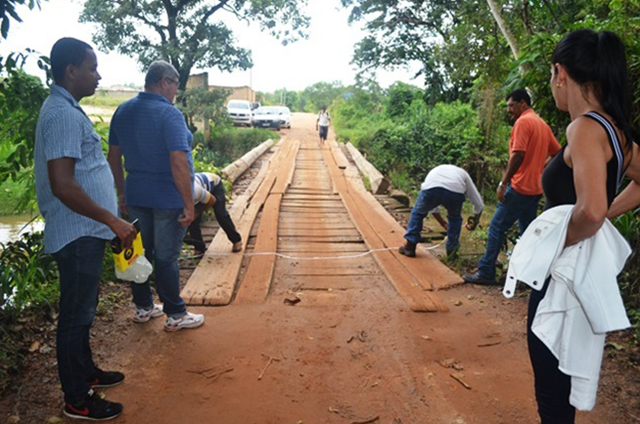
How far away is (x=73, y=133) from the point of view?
Answer: 7.65 ft

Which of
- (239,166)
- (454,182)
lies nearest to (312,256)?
(454,182)

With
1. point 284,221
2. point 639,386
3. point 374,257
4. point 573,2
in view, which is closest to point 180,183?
point 374,257

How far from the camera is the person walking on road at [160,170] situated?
11.0 feet

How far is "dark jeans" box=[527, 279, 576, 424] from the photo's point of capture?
1.93m

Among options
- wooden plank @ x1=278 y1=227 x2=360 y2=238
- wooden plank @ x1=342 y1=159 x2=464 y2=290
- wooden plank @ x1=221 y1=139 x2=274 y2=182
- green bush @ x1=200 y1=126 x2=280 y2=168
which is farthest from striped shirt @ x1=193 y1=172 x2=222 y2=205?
green bush @ x1=200 y1=126 x2=280 y2=168

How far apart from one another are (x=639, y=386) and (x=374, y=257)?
292 centimetres

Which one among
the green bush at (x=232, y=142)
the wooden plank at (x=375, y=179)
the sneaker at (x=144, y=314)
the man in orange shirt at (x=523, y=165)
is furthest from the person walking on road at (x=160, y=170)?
the green bush at (x=232, y=142)

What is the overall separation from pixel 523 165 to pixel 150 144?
3113 millimetres

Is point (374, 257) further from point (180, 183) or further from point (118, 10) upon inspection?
point (118, 10)

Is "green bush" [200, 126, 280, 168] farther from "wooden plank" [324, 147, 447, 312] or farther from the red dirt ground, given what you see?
the red dirt ground

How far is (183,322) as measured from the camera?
11.8 feet

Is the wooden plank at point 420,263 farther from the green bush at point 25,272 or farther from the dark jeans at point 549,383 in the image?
the green bush at point 25,272

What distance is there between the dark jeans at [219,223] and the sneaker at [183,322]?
1.80 metres

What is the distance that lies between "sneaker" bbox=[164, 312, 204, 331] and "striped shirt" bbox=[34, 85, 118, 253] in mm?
1191
